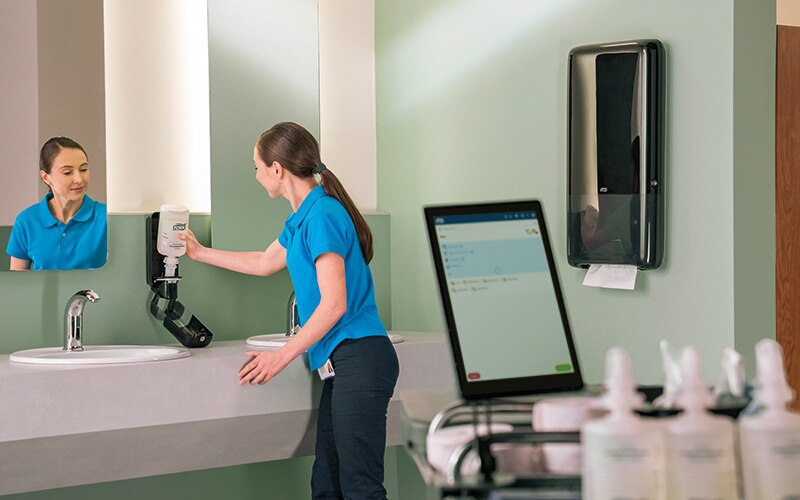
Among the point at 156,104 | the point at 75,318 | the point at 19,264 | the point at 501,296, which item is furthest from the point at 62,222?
the point at 501,296

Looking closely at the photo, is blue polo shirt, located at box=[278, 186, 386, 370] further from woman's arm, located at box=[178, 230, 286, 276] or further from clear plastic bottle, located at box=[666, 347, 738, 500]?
clear plastic bottle, located at box=[666, 347, 738, 500]

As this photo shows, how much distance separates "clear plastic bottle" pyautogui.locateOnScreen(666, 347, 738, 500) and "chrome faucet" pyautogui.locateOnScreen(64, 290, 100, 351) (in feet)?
7.48

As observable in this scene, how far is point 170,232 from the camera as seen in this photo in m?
3.19

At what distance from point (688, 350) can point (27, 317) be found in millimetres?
2458

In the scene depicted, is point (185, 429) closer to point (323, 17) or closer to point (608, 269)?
point (608, 269)

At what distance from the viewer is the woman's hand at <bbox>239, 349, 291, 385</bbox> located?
110 inches

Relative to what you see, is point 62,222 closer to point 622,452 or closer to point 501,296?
point 501,296

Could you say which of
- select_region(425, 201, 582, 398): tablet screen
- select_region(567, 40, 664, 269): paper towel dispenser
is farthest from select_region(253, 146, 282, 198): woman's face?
select_region(425, 201, 582, 398): tablet screen

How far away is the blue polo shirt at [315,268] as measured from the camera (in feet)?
8.72

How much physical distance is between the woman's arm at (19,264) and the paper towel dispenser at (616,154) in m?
1.61

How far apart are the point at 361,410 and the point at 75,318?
3.16 feet

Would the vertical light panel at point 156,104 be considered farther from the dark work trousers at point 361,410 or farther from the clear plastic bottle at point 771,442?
the clear plastic bottle at point 771,442

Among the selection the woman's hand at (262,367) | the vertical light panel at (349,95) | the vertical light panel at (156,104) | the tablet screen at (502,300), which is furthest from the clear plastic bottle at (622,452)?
the vertical light panel at (349,95)

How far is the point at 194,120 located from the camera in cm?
344
